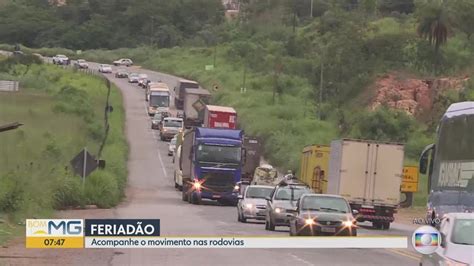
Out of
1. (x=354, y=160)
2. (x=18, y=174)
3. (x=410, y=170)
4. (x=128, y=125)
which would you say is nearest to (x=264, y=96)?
(x=128, y=125)

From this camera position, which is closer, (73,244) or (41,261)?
(73,244)

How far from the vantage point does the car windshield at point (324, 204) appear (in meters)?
26.6

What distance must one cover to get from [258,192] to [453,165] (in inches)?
650

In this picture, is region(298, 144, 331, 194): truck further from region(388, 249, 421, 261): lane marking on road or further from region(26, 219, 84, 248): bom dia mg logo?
region(26, 219, 84, 248): bom dia mg logo

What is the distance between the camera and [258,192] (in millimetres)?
36250

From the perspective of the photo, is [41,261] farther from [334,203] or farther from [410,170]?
[410,170]

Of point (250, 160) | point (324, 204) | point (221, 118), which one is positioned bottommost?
point (250, 160)

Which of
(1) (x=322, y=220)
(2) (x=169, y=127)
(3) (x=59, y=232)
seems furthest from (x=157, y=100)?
(3) (x=59, y=232)

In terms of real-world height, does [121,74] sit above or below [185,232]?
above

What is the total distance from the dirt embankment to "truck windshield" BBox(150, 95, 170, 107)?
2220 cm

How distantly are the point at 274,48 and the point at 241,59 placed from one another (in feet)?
15.5

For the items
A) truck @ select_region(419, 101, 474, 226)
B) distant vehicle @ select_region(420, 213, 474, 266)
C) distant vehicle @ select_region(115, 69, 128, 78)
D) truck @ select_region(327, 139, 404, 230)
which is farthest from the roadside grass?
distant vehicle @ select_region(115, 69, 128, 78)

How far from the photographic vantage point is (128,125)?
8819 centimetres

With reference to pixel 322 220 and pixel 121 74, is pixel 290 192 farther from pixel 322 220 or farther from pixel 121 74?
pixel 121 74
